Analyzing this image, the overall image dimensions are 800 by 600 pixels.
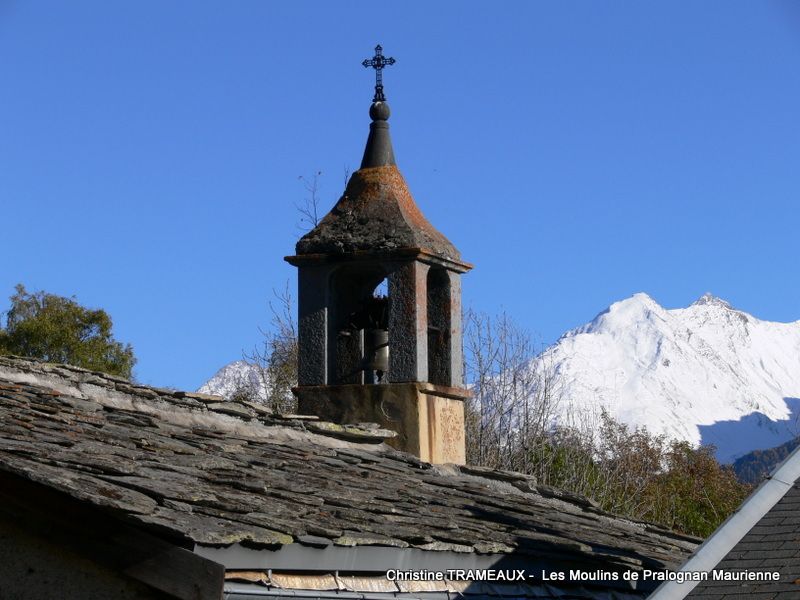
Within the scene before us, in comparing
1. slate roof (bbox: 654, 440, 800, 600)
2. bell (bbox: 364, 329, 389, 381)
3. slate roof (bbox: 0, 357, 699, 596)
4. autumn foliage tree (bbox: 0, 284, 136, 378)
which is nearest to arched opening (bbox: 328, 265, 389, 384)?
bell (bbox: 364, 329, 389, 381)

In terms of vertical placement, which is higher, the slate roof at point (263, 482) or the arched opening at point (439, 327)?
the arched opening at point (439, 327)

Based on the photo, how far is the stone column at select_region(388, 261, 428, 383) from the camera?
12930 mm

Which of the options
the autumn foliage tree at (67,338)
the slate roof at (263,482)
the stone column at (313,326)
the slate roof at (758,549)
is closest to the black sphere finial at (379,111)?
the stone column at (313,326)

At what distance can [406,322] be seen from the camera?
13.0 m

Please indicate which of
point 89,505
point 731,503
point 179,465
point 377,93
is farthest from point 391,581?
point 731,503

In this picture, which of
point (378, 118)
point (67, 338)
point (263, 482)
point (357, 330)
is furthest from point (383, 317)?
point (67, 338)

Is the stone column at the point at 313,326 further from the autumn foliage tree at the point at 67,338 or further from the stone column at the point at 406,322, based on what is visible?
the autumn foliage tree at the point at 67,338

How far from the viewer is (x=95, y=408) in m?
9.77

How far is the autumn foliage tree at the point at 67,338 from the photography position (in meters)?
30.5

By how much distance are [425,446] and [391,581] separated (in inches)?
156

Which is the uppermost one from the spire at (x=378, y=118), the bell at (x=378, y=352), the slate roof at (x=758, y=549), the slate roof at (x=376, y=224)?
the spire at (x=378, y=118)

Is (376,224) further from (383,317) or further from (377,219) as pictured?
(383,317)

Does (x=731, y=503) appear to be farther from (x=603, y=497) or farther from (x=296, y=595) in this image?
(x=296, y=595)

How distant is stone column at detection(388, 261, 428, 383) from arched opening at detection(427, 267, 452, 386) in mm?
457
